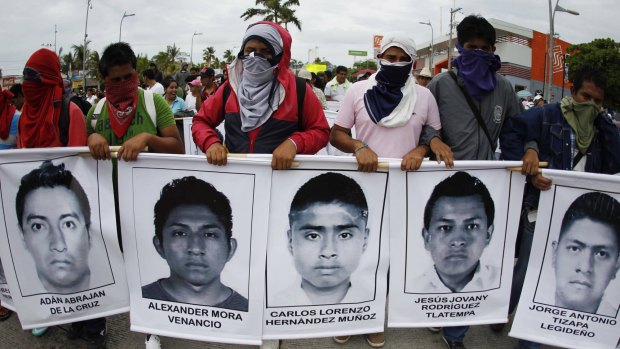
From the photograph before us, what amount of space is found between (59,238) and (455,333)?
253 cm

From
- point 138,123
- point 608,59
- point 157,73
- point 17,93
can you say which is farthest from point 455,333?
point 608,59

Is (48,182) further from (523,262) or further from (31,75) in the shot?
(523,262)

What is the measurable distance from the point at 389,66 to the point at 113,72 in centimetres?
168

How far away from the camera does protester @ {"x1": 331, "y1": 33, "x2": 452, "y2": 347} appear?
2.75 metres

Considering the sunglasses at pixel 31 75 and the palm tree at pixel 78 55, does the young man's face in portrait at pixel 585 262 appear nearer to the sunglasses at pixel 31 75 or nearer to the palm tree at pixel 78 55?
the sunglasses at pixel 31 75

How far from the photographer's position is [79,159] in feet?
8.70

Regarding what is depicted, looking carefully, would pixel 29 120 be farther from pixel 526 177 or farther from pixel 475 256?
pixel 526 177

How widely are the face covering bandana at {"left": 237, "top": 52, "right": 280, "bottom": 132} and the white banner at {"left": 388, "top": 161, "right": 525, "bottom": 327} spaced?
0.84 m

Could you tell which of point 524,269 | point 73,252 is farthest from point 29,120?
point 524,269

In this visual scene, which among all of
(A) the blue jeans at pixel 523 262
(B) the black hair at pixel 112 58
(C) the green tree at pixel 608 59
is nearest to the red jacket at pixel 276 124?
(B) the black hair at pixel 112 58

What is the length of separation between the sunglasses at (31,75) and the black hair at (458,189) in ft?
7.99

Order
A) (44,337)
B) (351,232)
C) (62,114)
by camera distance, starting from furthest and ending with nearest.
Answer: (44,337), (62,114), (351,232)

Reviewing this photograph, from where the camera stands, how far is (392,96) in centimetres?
277

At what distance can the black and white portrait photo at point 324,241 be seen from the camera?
8.44 ft
